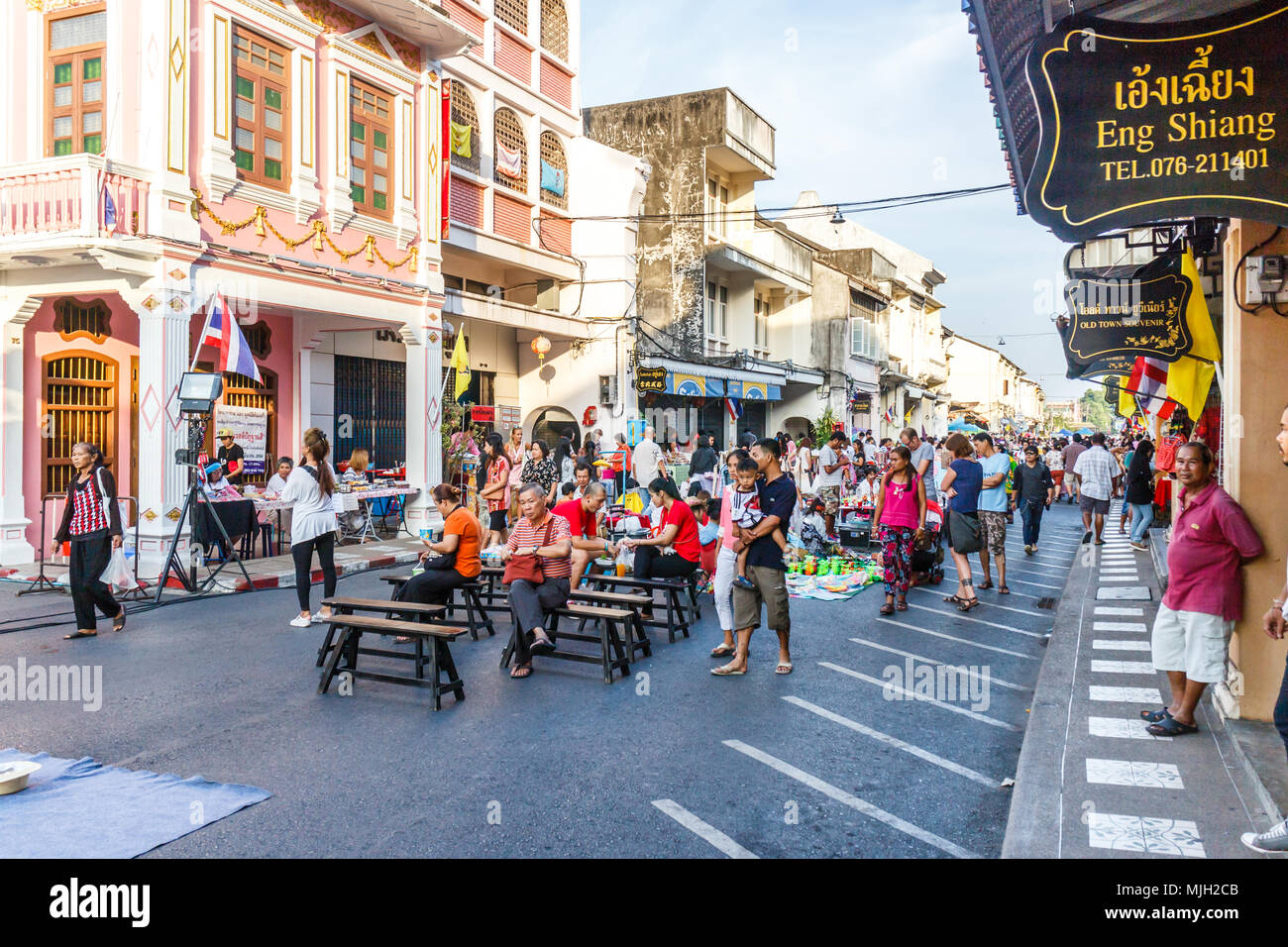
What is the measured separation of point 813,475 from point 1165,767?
544 inches

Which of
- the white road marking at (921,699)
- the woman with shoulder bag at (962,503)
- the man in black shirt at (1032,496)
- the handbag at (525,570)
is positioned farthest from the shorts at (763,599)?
the man in black shirt at (1032,496)

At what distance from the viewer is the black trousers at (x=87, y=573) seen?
849cm

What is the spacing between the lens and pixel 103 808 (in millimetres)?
4625

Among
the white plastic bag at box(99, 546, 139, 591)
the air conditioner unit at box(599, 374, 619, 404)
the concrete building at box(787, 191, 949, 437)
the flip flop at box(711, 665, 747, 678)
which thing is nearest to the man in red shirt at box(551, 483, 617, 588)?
the flip flop at box(711, 665, 747, 678)

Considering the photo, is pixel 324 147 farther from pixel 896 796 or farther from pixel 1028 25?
pixel 896 796

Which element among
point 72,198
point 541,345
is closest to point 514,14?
point 541,345

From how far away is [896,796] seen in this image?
4.92 meters

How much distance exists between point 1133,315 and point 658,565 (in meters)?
5.43

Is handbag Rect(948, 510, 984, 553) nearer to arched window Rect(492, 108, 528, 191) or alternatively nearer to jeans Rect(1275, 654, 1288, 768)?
jeans Rect(1275, 654, 1288, 768)

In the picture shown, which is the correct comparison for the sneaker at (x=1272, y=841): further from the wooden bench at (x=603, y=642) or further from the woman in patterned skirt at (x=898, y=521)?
the woman in patterned skirt at (x=898, y=521)

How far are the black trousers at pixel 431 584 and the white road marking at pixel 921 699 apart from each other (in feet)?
11.3

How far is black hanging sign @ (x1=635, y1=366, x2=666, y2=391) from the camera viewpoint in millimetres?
22328

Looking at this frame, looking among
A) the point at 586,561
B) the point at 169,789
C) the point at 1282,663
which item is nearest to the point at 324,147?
the point at 586,561
